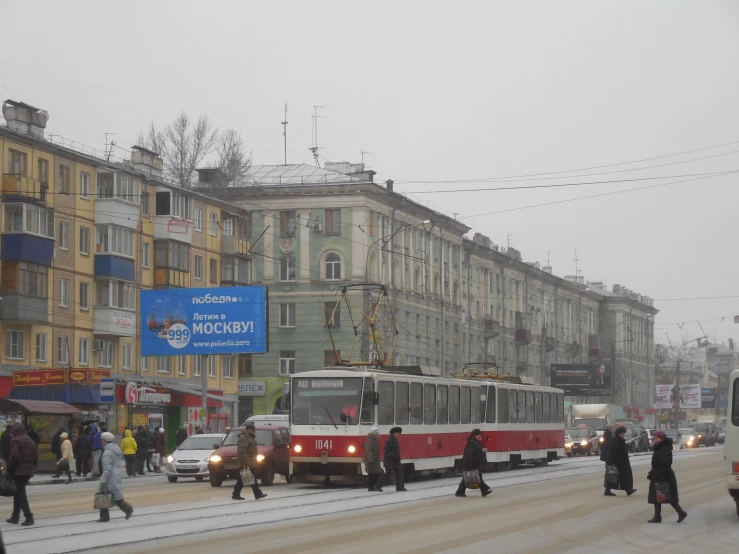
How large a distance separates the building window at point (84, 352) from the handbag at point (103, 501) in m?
36.2

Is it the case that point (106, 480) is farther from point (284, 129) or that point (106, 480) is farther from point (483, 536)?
point (284, 129)

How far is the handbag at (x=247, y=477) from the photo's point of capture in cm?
2542

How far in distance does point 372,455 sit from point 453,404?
7.84 meters

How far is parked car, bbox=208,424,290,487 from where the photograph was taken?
3162 centimetres

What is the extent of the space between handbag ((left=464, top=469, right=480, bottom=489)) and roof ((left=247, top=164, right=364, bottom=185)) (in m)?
50.7

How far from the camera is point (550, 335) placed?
11469 centimetres

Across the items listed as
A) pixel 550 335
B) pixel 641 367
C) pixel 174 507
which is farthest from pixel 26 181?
pixel 641 367

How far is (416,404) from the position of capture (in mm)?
33531

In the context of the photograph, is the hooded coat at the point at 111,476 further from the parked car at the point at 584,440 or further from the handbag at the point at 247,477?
the parked car at the point at 584,440

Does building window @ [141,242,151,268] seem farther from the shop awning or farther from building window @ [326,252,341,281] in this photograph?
the shop awning

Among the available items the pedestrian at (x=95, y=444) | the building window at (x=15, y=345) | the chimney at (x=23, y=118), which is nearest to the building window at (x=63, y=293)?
the building window at (x=15, y=345)

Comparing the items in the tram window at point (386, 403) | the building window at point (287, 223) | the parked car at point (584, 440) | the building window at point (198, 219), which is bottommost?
the parked car at point (584, 440)

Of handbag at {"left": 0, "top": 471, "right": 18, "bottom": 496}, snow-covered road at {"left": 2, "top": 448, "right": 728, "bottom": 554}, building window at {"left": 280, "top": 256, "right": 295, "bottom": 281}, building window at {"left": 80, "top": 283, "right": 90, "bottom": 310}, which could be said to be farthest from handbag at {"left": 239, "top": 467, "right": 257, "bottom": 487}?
building window at {"left": 280, "top": 256, "right": 295, "bottom": 281}

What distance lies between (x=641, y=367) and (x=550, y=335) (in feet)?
101
